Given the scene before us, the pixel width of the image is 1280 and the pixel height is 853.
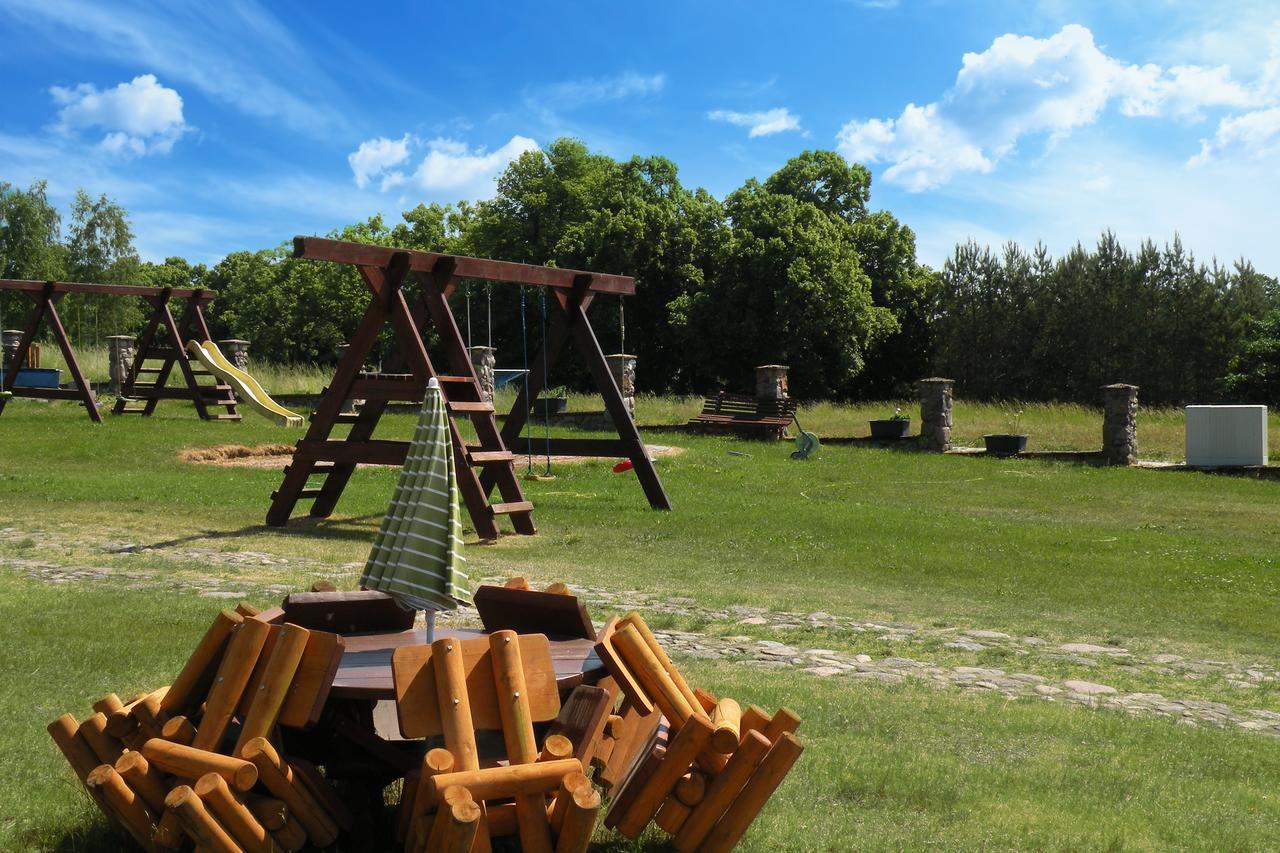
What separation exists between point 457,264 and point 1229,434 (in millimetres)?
16016

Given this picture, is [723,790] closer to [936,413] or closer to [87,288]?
[936,413]

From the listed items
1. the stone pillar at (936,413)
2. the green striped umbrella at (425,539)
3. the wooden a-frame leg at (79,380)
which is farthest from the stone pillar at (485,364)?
the green striped umbrella at (425,539)

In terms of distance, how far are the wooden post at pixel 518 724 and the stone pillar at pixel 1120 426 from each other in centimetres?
2127

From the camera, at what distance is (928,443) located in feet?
83.1

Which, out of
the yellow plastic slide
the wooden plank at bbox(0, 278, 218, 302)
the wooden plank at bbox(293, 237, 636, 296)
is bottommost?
the yellow plastic slide

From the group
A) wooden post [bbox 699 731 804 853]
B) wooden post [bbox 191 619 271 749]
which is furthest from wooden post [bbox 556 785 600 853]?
wooden post [bbox 191 619 271 749]

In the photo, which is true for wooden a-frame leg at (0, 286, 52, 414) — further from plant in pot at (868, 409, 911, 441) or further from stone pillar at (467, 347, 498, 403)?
plant in pot at (868, 409, 911, 441)

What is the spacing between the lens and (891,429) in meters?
26.4

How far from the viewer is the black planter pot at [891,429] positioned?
26219 mm

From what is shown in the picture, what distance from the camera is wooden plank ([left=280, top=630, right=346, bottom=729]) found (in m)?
3.81

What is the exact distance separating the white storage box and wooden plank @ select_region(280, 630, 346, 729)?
21.4 m

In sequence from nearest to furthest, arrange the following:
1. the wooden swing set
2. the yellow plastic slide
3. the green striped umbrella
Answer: the green striped umbrella < the yellow plastic slide < the wooden swing set

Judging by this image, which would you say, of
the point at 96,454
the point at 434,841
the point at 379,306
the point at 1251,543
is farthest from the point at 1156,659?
the point at 96,454

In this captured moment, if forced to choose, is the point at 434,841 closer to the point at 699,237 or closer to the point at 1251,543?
the point at 1251,543
